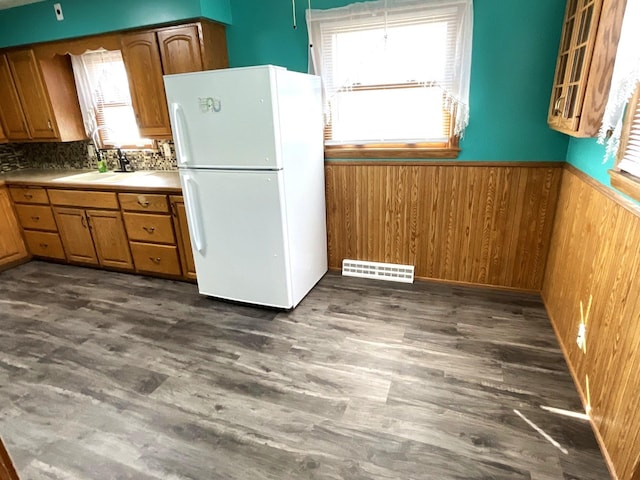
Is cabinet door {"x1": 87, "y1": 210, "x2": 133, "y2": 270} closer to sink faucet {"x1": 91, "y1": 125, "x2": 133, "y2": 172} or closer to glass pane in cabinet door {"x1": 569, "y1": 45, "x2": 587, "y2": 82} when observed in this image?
sink faucet {"x1": 91, "y1": 125, "x2": 133, "y2": 172}

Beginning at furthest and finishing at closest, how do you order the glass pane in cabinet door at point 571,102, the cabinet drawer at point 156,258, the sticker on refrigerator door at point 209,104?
the cabinet drawer at point 156,258, the sticker on refrigerator door at point 209,104, the glass pane in cabinet door at point 571,102

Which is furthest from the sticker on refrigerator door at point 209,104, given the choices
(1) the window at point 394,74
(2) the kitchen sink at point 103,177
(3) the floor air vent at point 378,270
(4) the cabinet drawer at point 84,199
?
(3) the floor air vent at point 378,270

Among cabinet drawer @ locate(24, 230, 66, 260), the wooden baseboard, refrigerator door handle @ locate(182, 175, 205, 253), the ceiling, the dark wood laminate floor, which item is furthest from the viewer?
cabinet drawer @ locate(24, 230, 66, 260)

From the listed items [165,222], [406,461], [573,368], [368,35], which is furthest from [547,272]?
[165,222]

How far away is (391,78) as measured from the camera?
2.66m

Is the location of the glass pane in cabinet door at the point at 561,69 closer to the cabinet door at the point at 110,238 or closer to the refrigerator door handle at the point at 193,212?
the refrigerator door handle at the point at 193,212

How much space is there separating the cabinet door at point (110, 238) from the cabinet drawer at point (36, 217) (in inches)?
20.7

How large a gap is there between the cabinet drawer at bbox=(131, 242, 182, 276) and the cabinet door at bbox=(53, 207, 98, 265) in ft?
1.73

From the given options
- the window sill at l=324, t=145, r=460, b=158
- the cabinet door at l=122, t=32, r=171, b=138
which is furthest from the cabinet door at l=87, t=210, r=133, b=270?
the window sill at l=324, t=145, r=460, b=158

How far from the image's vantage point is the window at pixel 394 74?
2.48 m

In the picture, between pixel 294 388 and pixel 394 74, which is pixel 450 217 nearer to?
pixel 394 74

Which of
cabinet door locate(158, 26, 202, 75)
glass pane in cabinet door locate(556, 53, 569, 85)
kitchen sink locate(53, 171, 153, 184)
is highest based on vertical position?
cabinet door locate(158, 26, 202, 75)

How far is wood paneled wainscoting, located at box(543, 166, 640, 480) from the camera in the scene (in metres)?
1.43

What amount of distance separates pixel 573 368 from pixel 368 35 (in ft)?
8.02
